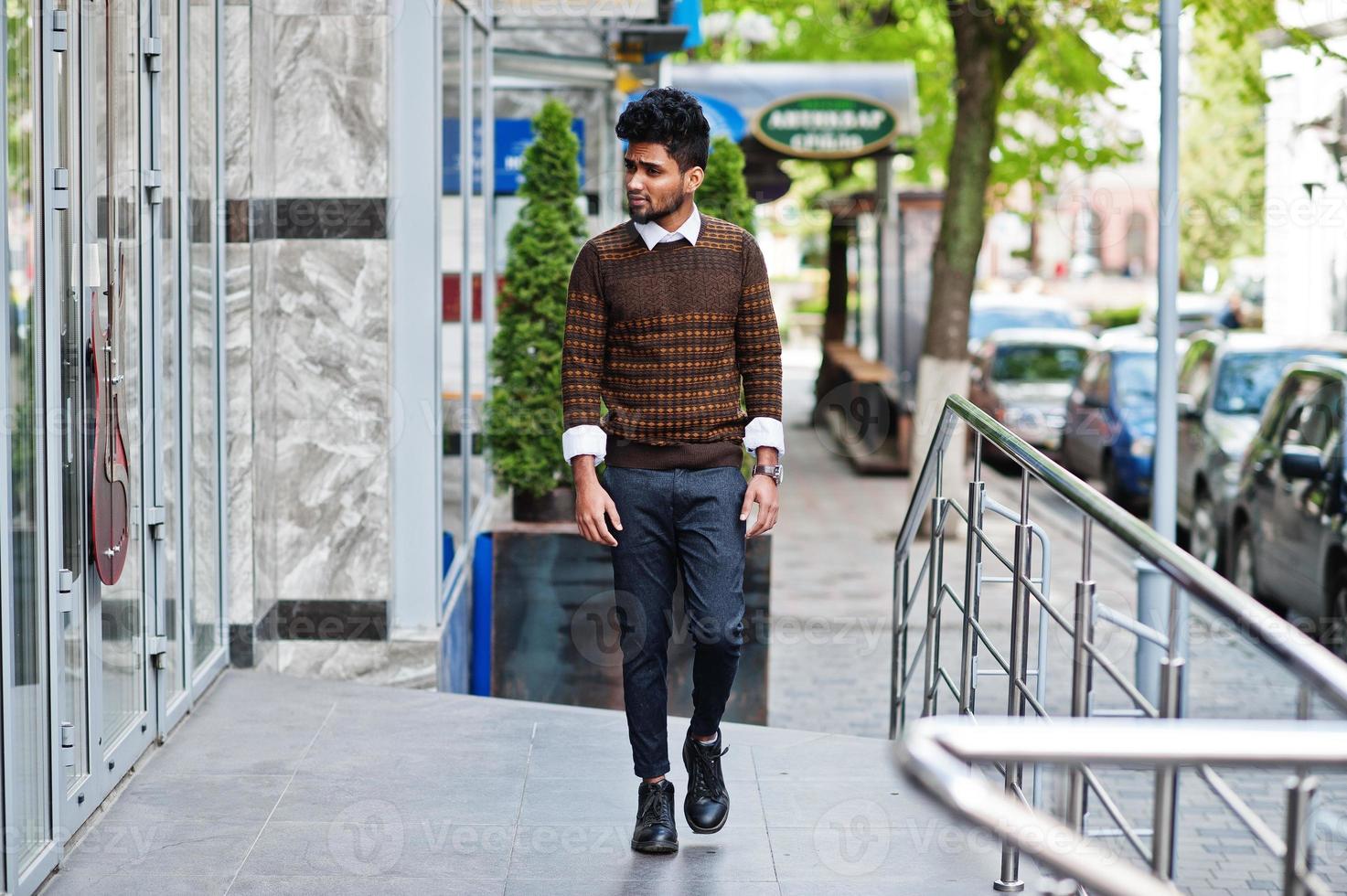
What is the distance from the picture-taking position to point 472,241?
881 centimetres

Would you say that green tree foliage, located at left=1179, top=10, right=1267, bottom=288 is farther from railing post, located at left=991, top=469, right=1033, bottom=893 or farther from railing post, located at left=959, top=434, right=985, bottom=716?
railing post, located at left=991, top=469, right=1033, bottom=893

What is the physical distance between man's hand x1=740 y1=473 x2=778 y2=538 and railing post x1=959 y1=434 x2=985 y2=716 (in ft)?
1.83

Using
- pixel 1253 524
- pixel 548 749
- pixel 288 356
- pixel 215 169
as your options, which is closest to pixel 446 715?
pixel 548 749

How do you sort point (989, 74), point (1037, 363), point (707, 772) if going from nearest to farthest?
point (707, 772), point (989, 74), point (1037, 363)

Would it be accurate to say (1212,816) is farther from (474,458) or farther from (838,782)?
(474,458)

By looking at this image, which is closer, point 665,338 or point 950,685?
point 665,338

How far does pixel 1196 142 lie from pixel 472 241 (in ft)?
131

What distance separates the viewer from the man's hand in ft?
15.0

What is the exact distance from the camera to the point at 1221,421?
1388cm

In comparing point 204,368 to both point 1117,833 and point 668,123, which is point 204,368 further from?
point 1117,833

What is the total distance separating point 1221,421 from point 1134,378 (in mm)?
4116

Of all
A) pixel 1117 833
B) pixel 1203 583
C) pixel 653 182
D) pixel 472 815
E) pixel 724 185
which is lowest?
pixel 472 815

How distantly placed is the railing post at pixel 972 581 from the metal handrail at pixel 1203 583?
0.70ft

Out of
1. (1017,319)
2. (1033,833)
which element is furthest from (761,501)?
(1017,319)
